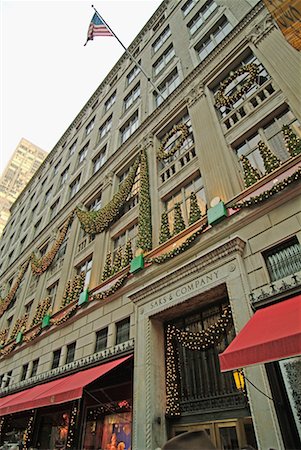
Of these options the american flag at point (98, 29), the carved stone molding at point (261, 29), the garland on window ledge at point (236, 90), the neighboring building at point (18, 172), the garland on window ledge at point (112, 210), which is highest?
the neighboring building at point (18, 172)

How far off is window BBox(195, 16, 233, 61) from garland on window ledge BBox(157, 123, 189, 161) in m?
5.29

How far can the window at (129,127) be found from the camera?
71.4 feet

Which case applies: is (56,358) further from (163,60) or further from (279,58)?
(163,60)

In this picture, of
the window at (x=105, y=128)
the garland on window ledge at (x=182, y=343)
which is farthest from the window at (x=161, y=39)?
the garland on window ledge at (x=182, y=343)

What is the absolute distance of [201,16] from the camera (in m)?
20.0

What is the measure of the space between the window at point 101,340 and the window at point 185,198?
18.3ft

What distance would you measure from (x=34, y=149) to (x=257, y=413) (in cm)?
13975

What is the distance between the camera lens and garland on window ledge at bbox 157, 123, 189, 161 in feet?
49.4

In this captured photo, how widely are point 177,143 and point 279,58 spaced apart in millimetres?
5820

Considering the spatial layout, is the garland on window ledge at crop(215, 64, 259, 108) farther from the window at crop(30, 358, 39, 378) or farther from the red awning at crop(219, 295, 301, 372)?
the window at crop(30, 358, 39, 378)

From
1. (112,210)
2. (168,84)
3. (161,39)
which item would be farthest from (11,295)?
(161,39)

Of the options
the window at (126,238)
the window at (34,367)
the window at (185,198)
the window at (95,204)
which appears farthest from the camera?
the window at (95,204)

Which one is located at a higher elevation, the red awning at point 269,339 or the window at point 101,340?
the window at point 101,340

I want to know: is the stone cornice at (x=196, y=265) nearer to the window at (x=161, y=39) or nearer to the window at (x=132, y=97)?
the window at (x=132, y=97)
